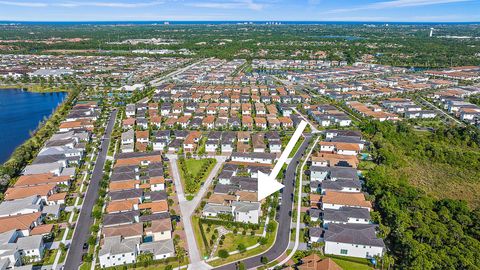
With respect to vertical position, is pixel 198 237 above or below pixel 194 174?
below

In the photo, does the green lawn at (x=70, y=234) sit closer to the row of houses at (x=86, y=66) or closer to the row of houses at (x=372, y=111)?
the row of houses at (x=372, y=111)

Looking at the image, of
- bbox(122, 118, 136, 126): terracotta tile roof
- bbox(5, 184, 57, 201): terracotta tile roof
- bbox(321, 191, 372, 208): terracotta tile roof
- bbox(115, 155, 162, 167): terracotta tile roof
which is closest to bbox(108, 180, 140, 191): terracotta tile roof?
bbox(115, 155, 162, 167): terracotta tile roof

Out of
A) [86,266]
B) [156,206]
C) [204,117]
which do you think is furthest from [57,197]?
[204,117]

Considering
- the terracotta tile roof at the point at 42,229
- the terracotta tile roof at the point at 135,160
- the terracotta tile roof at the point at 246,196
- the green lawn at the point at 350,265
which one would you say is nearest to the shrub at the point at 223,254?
the terracotta tile roof at the point at 246,196

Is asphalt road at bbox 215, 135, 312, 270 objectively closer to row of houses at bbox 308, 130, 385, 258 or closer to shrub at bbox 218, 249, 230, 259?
shrub at bbox 218, 249, 230, 259

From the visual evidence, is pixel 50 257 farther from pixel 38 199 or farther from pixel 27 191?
pixel 27 191
